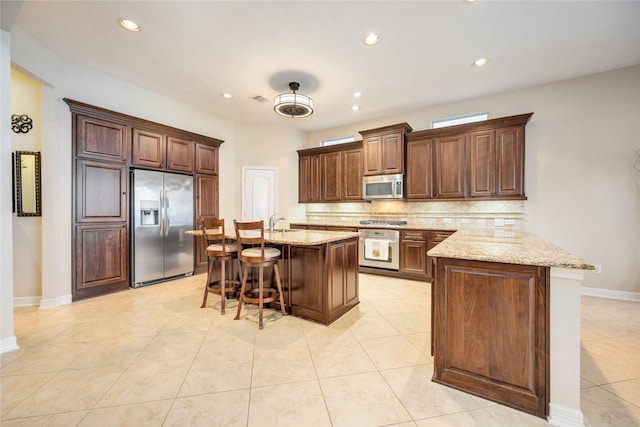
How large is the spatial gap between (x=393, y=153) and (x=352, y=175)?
96 centimetres

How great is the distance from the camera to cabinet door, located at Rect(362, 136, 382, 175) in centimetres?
483

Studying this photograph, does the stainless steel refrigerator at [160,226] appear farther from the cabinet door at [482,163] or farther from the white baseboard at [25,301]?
the cabinet door at [482,163]

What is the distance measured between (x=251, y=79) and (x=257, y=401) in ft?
12.6

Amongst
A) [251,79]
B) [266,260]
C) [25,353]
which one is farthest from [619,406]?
[251,79]

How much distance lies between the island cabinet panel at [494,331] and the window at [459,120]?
386 centimetres

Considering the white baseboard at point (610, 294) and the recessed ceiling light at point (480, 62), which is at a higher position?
the recessed ceiling light at point (480, 62)

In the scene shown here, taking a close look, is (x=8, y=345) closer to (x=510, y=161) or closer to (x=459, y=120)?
(x=510, y=161)

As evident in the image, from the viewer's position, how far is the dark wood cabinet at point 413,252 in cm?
418

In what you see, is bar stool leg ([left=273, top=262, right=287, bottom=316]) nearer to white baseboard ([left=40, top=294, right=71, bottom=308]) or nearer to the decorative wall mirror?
white baseboard ([left=40, top=294, right=71, bottom=308])

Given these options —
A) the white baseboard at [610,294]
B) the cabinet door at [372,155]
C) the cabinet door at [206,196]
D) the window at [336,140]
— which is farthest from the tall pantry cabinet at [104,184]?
the white baseboard at [610,294]

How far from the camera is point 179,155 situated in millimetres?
4422

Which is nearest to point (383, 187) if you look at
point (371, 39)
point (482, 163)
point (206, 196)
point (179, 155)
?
point (482, 163)

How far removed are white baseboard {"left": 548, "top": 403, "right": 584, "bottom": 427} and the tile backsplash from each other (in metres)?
3.25

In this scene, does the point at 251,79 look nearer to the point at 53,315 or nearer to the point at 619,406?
the point at 53,315
